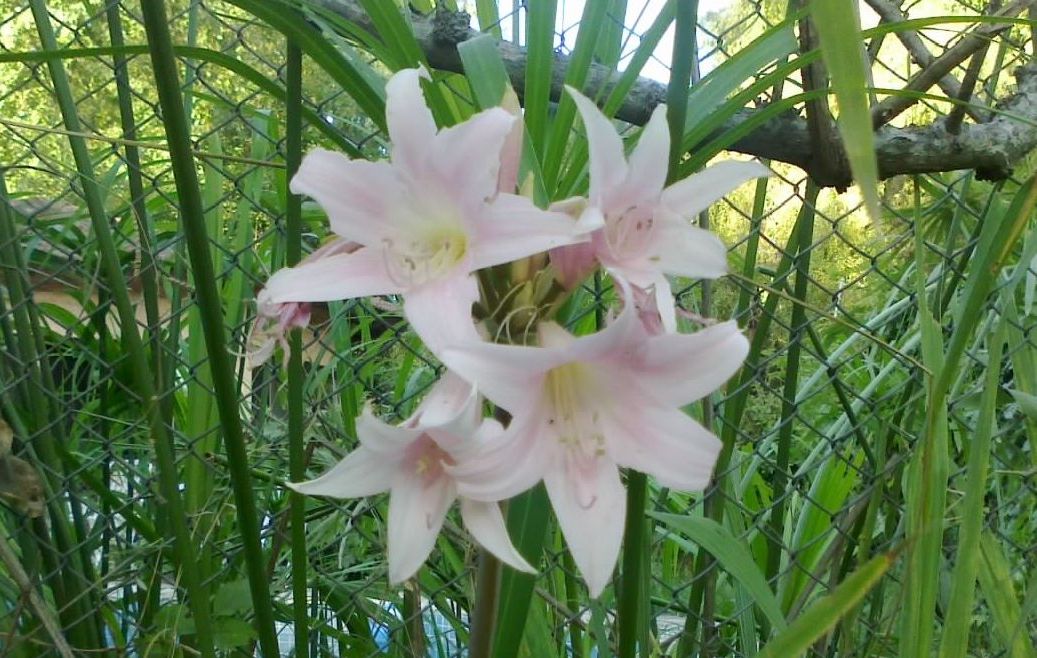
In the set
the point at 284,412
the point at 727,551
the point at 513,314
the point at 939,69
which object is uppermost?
the point at 939,69

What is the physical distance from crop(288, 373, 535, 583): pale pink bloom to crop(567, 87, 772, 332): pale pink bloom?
0.30ft

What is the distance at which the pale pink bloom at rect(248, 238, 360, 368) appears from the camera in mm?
419

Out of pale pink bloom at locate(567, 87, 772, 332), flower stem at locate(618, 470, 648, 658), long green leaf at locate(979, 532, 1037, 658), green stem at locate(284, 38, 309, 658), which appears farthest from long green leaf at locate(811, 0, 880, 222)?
long green leaf at locate(979, 532, 1037, 658)

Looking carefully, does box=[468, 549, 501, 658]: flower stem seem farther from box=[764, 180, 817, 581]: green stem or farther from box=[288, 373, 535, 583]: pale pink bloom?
box=[764, 180, 817, 581]: green stem

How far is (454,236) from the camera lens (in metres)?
0.42

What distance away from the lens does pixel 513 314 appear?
1.35 feet

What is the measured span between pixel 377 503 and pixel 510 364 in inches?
29.5

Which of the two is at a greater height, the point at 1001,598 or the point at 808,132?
the point at 808,132

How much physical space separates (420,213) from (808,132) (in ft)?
1.92

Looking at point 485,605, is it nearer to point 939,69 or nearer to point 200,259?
point 200,259

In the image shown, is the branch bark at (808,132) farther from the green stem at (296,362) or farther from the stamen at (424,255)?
the stamen at (424,255)

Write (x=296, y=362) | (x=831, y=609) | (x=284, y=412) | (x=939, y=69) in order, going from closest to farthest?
1. (x=831, y=609)
2. (x=296, y=362)
3. (x=939, y=69)
4. (x=284, y=412)

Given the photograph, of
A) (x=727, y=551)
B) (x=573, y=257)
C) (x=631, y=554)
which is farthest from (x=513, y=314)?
(x=727, y=551)

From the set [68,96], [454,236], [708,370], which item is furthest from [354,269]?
[68,96]
